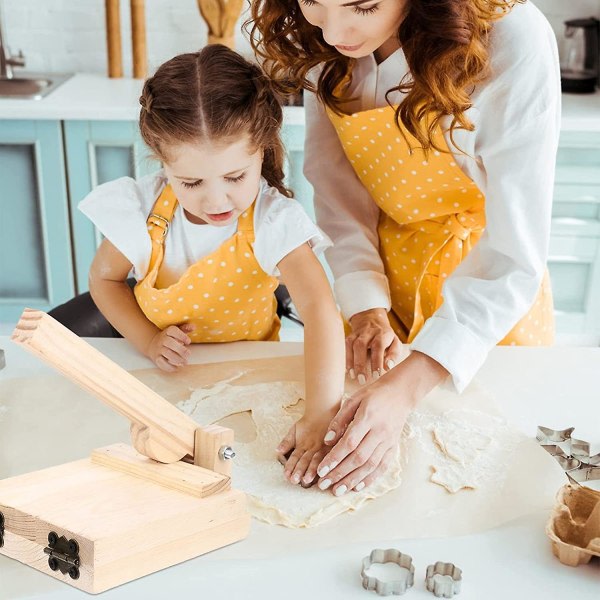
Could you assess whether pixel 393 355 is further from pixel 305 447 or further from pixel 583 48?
pixel 583 48

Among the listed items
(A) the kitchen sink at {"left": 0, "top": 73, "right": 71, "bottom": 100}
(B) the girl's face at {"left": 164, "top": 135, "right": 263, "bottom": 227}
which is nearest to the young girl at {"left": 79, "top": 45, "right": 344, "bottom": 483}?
(B) the girl's face at {"left": 164, "top": 135, "right": 263, "bottom": 227}

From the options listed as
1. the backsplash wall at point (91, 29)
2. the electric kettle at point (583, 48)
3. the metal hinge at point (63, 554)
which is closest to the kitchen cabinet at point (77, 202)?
the electric kettle at point (583, 48)

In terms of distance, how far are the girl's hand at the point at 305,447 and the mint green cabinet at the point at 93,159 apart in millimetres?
1660

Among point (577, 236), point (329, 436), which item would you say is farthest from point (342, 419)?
point (577, 236)

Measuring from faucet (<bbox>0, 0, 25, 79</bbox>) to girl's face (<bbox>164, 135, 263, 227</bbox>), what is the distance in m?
2.00

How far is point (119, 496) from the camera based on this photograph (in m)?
0.90

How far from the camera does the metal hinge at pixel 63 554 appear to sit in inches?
32.8

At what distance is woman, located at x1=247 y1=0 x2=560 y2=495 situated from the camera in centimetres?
120

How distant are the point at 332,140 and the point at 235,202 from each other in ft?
1.14

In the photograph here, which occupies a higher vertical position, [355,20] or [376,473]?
[355,20]

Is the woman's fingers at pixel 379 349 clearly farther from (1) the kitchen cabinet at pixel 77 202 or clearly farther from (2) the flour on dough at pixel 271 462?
(1) the kitchen cabinet at pixel 77 202

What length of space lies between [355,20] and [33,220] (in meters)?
1.88

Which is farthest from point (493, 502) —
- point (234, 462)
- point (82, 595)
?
point (82, 595)

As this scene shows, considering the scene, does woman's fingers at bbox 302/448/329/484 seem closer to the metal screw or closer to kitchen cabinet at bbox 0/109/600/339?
the metal screw
